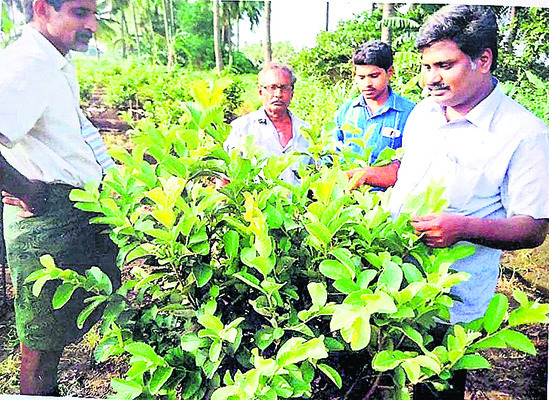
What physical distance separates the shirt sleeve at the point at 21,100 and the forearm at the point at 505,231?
4.60ft

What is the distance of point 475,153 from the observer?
198 cm

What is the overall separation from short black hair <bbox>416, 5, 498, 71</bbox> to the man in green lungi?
1.11 meters

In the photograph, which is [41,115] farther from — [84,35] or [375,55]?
[375,55]

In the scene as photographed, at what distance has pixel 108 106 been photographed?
2.19 metres

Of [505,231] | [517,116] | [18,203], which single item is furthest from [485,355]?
A: [18,203]

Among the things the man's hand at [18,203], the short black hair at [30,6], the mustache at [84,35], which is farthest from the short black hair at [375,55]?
the man's hand at [18,203]

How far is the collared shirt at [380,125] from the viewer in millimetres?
2109

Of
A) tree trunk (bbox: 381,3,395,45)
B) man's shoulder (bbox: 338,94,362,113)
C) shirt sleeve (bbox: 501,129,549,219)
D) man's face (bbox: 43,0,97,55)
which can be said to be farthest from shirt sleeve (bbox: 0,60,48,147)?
shirt sleeve (bbox: 501,129,549,219)

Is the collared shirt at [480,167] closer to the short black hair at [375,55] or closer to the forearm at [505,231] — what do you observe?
the forearm at [505,231]

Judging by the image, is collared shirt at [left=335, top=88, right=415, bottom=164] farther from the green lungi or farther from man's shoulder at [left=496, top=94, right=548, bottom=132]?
the green lungi

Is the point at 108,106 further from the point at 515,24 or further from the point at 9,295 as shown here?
the point at 515,24

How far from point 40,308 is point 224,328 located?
2.82 ft

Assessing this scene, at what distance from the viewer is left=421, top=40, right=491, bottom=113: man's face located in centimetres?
198

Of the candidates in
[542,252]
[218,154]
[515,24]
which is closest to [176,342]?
[218,154]
